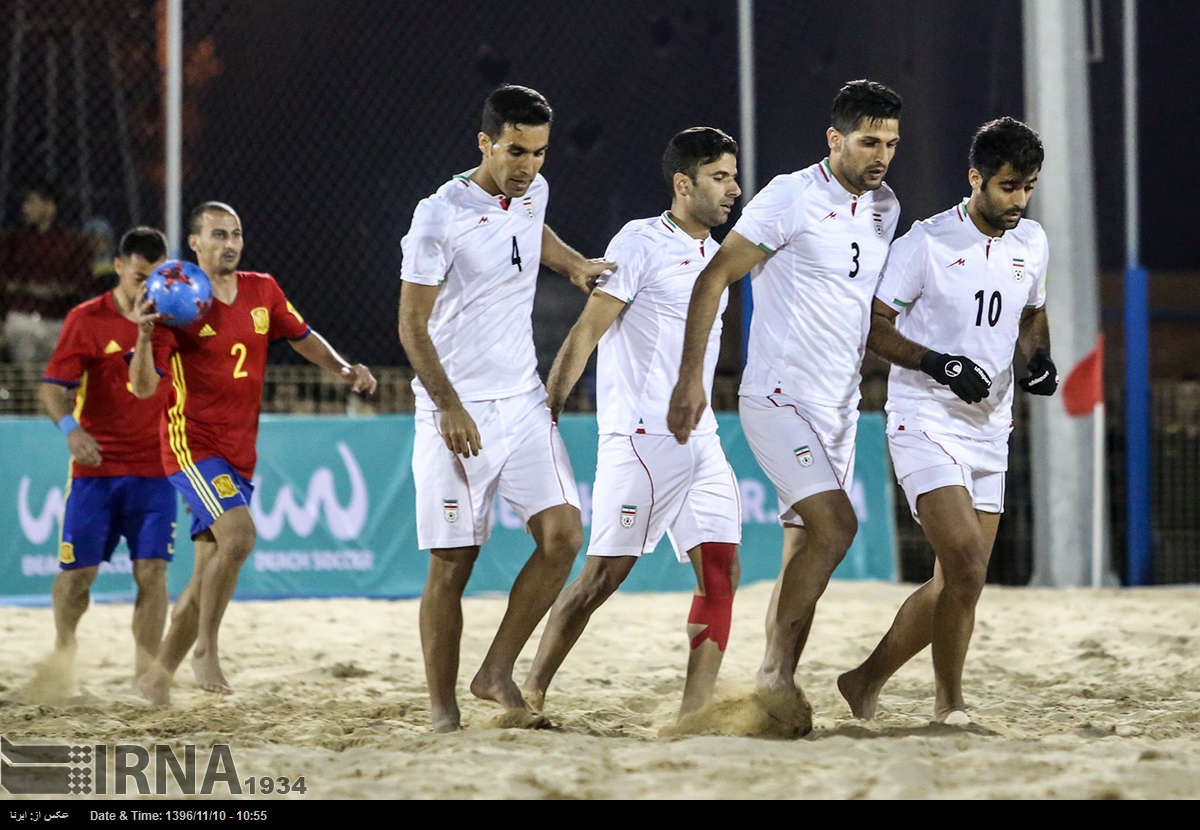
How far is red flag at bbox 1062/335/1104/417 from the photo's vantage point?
11.4 metres

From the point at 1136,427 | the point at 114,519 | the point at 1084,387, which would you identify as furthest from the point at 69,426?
the point at 1136,427

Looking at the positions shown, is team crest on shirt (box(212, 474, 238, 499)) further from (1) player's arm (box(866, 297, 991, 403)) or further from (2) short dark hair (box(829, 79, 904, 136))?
(2) short dark hair (box(829, 79, 904, 136))

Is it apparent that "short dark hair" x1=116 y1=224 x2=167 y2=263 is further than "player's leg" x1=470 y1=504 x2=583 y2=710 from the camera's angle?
Yes

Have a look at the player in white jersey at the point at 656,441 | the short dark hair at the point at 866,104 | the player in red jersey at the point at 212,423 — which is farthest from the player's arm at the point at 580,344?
the player in red jersey at the point at 212,423

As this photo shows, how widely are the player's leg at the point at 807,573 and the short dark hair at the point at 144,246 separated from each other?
336cm

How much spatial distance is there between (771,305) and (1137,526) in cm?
778

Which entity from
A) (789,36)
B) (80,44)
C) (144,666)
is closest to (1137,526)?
(789,36)

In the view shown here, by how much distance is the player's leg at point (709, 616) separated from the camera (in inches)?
211

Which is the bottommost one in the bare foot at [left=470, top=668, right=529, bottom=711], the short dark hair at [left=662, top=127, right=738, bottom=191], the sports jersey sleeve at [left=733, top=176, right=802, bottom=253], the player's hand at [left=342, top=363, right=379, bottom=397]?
the bare foot at [left=470, top=668, right=529, bottom=711]

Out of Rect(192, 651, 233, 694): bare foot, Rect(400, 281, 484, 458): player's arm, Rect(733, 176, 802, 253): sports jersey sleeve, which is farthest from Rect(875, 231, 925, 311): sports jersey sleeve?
Rect(192, 651, 233, 694): bare foot

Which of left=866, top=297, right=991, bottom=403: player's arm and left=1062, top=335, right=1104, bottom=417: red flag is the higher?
left=1062, top=335, right=1104, bottom=417: red flag

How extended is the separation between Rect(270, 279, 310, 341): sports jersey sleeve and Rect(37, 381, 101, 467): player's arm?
3.04 ft

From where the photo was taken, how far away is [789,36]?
1281 centimetres

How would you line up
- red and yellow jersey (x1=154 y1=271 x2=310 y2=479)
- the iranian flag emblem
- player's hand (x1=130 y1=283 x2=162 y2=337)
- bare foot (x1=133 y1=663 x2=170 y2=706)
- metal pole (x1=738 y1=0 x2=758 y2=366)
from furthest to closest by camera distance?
1. metal pole (x1=738 y1=0 x2=758 y2=366)
2. red and yellow jersey (x1=154 y1=271 x2=310 y2=479)
3. bare foot (x1=133 y1=663 x2=170 y2=706)
4. player's hand (x1=130 y1=283 x2=162 y2=337)
5. the iranian flag emblem
